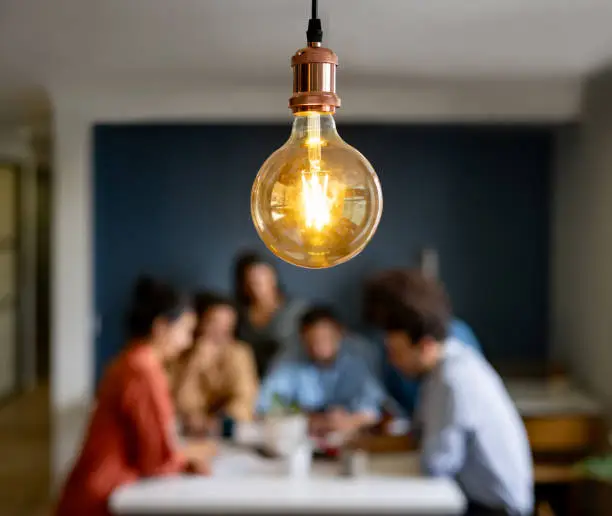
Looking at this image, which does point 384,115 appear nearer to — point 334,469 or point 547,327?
point 547,327

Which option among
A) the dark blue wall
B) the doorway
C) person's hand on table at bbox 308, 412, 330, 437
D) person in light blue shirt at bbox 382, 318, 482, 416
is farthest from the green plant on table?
the doorway

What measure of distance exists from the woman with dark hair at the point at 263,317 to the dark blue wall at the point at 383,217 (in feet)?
1.26

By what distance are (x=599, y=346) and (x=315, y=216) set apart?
4.34m

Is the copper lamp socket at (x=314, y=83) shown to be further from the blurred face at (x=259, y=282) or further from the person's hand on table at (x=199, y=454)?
the blurred face at (x=259, y=282)

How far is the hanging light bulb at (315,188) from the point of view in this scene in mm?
1421

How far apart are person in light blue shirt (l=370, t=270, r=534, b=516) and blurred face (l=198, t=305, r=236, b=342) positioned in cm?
196

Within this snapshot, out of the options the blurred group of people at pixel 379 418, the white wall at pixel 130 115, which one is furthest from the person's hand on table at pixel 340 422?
the white wall at pixel 130 115

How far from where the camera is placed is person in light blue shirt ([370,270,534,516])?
2910 millimetres

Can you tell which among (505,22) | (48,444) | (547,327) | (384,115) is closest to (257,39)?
(505,22)

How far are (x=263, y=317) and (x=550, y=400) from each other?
1.90 m

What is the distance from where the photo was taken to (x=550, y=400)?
537 centimetres

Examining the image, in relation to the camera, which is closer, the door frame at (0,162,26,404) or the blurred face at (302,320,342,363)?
the blurred face at (302,320,342,363)

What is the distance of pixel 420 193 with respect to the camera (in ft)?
20.3

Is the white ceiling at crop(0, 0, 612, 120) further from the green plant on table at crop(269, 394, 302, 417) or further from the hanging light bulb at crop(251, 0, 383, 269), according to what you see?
the green plant on table at crop(269, 394, 302, 417)
